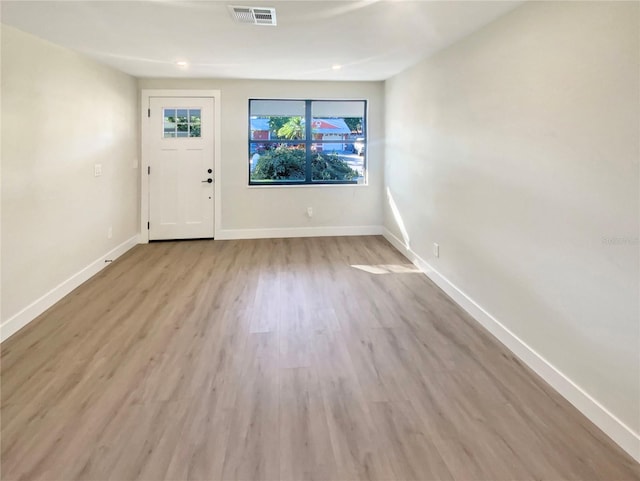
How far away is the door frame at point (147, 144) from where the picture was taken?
557cm

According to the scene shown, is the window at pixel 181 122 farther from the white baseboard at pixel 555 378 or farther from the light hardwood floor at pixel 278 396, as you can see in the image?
the white baseboard at pixel 555 378

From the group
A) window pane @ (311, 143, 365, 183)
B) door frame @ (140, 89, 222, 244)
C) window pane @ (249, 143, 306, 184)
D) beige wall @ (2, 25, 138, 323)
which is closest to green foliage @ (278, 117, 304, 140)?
window pane @ (249, 143, 306, 184)

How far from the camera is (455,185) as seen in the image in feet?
11.9

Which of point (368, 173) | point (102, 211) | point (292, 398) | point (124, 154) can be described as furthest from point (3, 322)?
point (368, 173)

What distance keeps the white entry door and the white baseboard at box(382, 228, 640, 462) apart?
3731 mm

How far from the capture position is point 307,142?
6.09 meters

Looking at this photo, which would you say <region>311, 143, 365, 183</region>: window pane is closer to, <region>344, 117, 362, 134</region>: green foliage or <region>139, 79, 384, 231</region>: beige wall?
<region>139, 79, 384, 231</region>: beige wall

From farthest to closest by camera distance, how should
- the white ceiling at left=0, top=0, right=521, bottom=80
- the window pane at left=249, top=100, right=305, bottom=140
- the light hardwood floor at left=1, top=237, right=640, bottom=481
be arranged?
the window pane at left=249, top=100, right=305, bottom=140
the white ceiling at left=0, top=0, right=521, bottom=80
the light hardwood floor at left=1, top=237, right=640, bottom=481

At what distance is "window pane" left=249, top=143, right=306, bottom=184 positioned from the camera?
19.8 ft

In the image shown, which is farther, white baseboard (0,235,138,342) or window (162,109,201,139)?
window (162,109,201,139)

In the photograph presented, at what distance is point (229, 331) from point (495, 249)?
2114 mm

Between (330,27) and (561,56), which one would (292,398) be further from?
(330,27)

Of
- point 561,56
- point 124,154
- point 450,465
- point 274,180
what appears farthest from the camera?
point 274,180

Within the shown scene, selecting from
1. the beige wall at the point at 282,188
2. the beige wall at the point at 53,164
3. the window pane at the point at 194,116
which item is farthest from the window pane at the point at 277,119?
the beige wall at the point at 53,164
